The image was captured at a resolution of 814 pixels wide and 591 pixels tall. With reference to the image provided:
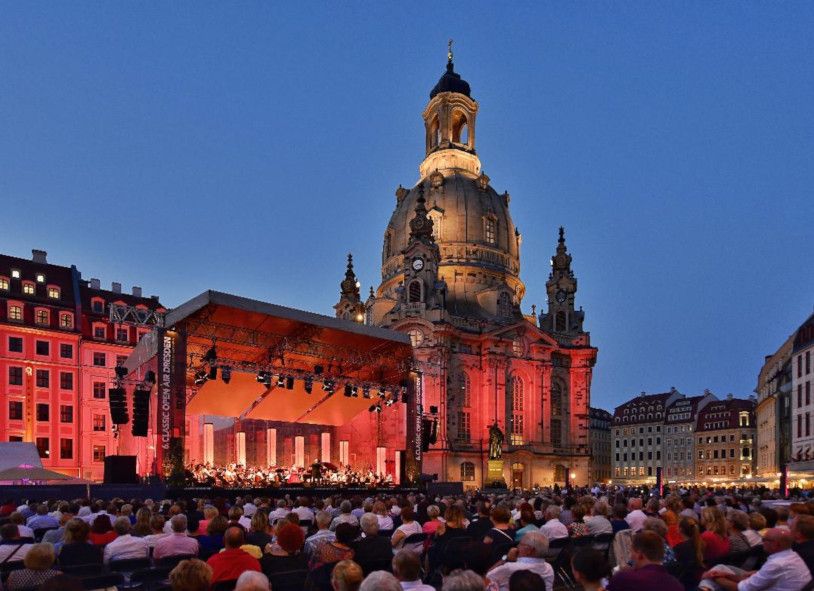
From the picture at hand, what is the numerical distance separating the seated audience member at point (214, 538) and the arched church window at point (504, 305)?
6139 centimetres

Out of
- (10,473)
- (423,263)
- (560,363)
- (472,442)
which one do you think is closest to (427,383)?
(472,442)

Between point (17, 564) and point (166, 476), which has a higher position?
point (17, 564)

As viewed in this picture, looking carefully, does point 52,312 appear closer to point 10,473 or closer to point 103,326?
point 103,326

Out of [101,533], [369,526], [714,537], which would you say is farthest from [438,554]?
[101,533]

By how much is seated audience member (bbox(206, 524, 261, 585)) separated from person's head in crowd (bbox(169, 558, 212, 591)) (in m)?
2.25

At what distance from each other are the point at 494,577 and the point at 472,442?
58380 mm

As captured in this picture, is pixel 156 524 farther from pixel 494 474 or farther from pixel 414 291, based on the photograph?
pixel 414 291

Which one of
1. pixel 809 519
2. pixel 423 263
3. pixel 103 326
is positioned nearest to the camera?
pixel 809 519

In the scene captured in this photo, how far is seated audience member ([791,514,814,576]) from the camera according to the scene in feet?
25.9

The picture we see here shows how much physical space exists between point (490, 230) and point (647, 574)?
71194 mm

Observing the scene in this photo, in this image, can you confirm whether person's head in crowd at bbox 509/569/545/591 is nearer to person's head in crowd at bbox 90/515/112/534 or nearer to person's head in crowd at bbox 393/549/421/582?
person's head in crowd at bbox 393/549/421/582

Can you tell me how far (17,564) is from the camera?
860cm

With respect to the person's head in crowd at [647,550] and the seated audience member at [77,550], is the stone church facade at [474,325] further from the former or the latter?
the person's head in crowd at [647,550]

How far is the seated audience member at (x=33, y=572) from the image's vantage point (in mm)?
7152
